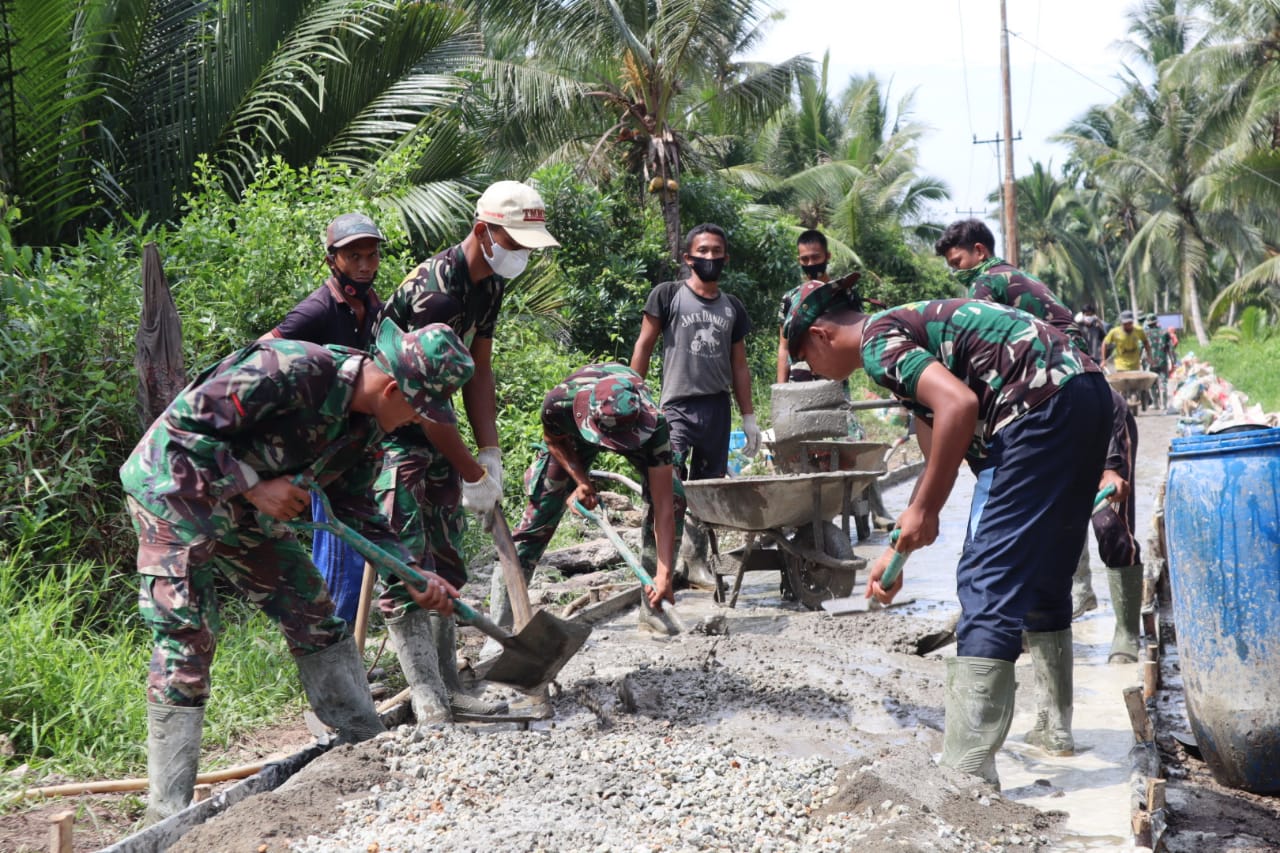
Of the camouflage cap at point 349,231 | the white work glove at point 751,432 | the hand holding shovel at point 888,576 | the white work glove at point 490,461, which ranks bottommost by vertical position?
the hand holding shovel at point 888,576

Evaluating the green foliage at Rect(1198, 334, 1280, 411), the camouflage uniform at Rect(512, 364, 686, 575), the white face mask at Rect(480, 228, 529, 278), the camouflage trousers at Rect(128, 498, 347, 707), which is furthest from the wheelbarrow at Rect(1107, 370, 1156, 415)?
the camouflage trousers at Rect(128, 498, 347, 707)

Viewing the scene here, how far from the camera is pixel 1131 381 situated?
57.5 feet

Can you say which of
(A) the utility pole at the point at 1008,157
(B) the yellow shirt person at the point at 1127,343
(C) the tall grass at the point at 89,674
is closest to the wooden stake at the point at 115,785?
(C) the tall grass at the point at 89,674

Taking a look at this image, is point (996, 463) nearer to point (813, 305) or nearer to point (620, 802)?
point (813, 305)

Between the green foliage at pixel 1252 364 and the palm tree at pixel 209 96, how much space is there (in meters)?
13.3

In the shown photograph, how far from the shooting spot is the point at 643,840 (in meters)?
3.19

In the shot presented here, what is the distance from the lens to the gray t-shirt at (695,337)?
6742 millimetres

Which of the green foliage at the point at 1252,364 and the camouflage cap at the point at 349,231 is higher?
the camouflage cap at the point at 349,231

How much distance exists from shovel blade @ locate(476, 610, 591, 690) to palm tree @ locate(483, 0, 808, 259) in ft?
37.8

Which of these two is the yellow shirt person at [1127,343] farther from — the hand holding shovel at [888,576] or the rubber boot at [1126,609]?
the hand holding shovel at [888,576]

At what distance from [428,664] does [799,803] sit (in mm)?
1577

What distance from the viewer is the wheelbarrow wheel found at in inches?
260

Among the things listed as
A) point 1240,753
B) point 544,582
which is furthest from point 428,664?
point 544,582

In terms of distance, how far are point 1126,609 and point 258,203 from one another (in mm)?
5917
